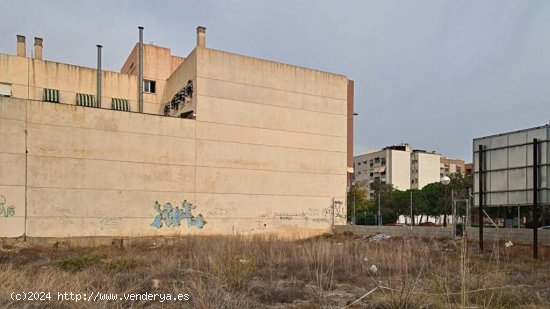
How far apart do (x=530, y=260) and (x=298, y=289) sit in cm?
874

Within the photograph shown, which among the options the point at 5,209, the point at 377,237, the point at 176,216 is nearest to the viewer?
the point at 5,209

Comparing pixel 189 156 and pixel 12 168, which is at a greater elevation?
pixel 189 156

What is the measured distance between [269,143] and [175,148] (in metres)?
6.22

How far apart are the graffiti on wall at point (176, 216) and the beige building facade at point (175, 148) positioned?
0.06m

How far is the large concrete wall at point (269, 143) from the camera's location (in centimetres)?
2588

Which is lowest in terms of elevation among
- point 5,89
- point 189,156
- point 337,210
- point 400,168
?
point 337,210

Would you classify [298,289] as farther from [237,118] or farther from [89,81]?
[89,81]

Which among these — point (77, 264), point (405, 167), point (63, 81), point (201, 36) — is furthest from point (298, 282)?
point (405, 167)

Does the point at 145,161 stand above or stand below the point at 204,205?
above

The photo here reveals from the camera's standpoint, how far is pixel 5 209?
2023cm

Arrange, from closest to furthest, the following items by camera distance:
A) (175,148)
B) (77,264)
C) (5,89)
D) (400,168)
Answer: (77,264)
(175,148)
(5,89)
(400,168)

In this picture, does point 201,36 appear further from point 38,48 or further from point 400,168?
point 400,168

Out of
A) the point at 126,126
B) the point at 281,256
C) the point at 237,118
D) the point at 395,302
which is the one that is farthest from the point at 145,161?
the point at 395,302

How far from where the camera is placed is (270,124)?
28125 mm
